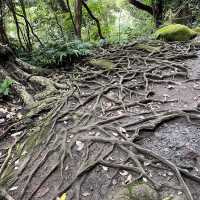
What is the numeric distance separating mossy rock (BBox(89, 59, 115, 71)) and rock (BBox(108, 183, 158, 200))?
4.66 metres

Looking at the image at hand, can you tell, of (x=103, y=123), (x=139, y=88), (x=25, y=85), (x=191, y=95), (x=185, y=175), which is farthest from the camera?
(x=25, y=85)

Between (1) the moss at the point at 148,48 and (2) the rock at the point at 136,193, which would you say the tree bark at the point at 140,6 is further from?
(2) the rock at the point at 136,193

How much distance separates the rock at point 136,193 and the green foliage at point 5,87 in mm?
4103

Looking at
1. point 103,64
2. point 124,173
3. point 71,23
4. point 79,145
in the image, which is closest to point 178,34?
point 103,64

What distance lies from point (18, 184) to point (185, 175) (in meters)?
2.35

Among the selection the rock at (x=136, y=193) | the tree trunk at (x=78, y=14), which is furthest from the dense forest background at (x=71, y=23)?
the rock at (x=136, y=193)

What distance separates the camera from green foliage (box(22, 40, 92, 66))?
29.9 ft

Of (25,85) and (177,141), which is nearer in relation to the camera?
(177,141)

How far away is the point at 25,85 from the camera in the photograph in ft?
25.5

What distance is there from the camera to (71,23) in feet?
42.6

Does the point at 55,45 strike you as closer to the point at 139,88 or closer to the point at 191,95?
the point at 139,88

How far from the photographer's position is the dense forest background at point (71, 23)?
9.49 m

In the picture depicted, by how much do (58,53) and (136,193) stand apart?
240 inches

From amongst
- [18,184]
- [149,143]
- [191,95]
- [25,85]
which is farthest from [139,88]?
[18,184]
